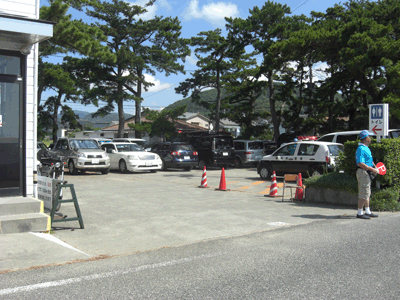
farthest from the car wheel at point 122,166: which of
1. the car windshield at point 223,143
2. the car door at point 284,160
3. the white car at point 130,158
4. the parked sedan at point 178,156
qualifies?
the car door at point 284,160

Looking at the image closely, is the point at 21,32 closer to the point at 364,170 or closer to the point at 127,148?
the point at 364,170

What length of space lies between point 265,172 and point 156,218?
368 inches

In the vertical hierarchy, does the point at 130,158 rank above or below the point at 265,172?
above

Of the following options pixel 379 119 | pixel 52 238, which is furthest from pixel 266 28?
pixel 52 238

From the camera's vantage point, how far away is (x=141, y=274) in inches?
191

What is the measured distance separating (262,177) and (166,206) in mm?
8074

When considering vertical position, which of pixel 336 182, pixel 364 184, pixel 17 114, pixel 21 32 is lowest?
pixel 336 182

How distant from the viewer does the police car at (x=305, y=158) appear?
14.5 meters

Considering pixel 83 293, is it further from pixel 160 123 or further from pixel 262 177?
pixel 160 123

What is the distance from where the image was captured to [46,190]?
782 cm

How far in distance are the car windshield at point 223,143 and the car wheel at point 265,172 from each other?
6.01 m

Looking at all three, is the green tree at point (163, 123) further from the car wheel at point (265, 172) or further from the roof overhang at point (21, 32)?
the roof overhang at point (21, 32)

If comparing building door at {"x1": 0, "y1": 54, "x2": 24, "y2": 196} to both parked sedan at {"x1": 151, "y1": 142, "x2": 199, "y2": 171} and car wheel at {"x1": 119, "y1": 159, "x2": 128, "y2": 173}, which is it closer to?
car wheel at {"x1": 119, "y1": 159, "x2": 128, "y2": 173}

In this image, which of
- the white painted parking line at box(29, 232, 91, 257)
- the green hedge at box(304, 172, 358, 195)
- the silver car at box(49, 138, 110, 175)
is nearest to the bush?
the green hedge at box(304, 172, 358, 195)
